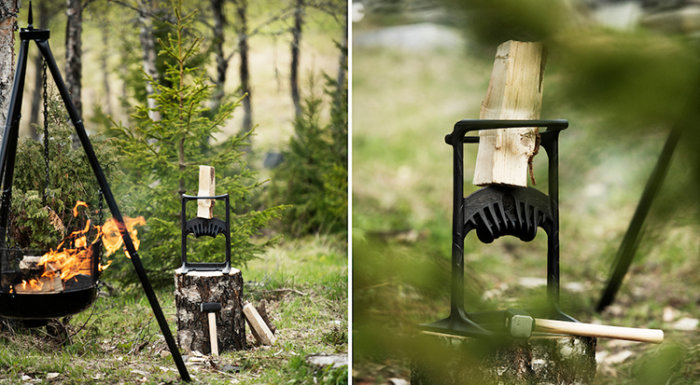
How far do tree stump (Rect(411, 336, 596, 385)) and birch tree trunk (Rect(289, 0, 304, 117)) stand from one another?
2.35 meters

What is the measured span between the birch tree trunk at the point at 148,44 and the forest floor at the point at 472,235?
1.20 meters

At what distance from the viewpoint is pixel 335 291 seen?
2.68m

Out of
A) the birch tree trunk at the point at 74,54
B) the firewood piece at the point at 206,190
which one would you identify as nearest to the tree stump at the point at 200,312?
the firewood piece at the point at 206,190

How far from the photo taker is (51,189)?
7.29 feet

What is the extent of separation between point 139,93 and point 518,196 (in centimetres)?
233

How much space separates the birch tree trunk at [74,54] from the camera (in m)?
2.65

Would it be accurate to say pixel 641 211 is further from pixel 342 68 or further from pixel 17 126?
pixel 342 68

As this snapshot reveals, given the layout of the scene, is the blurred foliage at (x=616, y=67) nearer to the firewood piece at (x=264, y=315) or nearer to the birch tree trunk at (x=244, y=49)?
the firewood piece at (x=264, y=315)

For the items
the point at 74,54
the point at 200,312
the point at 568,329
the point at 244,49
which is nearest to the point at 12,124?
the point at 200,312

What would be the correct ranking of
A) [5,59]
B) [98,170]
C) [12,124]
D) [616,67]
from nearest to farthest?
[616,67] → [12,124] → [98,170] → [5,59]

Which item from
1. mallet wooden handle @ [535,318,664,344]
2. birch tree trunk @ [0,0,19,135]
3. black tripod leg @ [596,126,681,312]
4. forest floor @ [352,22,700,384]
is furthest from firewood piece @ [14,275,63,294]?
black tripod leg @ [596,126,681,312]

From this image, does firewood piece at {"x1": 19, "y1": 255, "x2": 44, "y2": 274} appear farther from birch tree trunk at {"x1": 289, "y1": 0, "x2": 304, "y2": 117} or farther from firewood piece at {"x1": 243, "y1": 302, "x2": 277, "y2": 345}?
birch tree trunk at {"x1": 289, "y1": 0, "x2": 304, "y2": 117}

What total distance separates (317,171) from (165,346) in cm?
155

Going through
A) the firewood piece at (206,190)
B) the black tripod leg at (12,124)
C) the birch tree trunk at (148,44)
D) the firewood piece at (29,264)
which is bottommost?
the firewood piece at (29,264)
